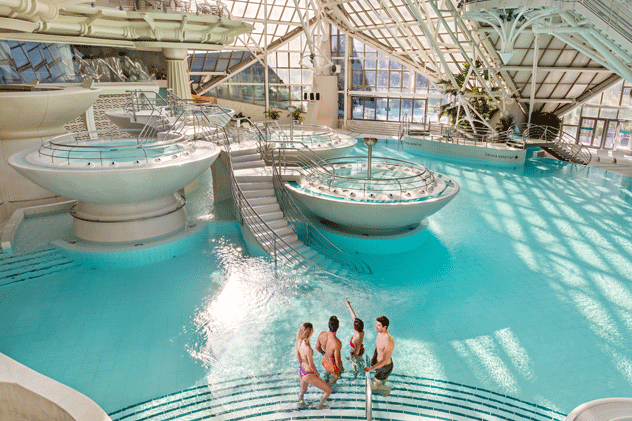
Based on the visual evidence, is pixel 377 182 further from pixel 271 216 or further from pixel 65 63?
pixel 65 63

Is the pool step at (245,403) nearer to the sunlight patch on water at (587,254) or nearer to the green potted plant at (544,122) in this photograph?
the sunlight patch on water at (587,254)

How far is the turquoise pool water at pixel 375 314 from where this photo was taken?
6453 millimetres

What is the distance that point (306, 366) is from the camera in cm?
540

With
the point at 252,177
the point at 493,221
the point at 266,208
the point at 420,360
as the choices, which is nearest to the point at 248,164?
the point at 252,177

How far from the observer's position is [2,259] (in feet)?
32.4

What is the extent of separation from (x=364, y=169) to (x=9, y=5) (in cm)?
868

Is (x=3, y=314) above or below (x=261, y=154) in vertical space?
below

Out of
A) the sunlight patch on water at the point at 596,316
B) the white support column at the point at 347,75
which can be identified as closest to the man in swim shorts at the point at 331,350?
the sunlight patch on water at the point at 596,316

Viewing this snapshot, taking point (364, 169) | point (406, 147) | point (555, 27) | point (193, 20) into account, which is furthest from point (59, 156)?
point (406, 147)

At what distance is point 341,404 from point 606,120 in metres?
23.4

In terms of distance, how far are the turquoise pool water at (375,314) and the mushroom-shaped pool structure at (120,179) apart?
1139 mm

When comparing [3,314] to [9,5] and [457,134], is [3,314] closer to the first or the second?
[9,5]

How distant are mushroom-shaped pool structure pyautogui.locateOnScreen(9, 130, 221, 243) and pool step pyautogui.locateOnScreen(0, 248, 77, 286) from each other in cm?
84

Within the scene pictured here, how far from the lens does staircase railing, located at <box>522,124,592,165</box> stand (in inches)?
794
